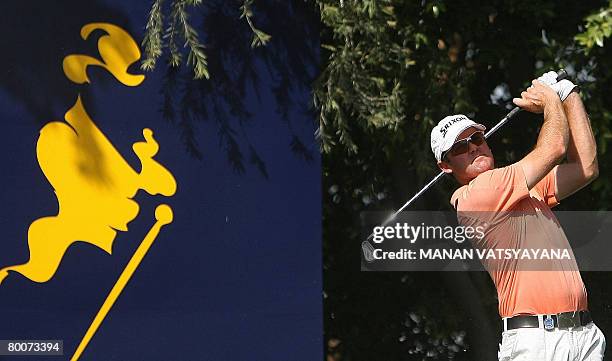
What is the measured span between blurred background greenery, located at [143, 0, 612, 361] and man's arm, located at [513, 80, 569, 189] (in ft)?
5.32

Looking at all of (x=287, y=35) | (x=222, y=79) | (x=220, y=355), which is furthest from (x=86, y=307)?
(x=287, y=35)

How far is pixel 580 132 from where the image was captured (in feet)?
12.8

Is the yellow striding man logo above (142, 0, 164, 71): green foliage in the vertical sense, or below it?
below

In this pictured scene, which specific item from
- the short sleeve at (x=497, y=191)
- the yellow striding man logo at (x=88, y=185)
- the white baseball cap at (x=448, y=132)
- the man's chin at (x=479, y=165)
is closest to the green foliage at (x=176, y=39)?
the yellow striding man logo at (x=88, y=185)

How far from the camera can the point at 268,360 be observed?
5188 mm

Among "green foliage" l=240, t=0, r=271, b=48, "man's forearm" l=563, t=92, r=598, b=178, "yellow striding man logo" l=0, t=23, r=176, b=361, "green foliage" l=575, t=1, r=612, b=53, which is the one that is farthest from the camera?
"green foliage" l=575, t=1, r=612, b=53

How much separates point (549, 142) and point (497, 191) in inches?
9.7

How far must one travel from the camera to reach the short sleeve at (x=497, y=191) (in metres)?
3.79

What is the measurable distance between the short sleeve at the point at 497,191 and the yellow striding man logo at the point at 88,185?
1808 mm

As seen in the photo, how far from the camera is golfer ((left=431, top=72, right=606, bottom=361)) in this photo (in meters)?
3.76

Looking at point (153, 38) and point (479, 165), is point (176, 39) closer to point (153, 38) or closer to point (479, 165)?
point (153, 38)

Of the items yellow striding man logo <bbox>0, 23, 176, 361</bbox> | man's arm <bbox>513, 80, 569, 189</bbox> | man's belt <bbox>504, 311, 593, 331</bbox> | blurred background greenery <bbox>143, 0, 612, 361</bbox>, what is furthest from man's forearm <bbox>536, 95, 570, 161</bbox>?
yellow striding man logo <bbox>0, 23, 176, 361</bbox>

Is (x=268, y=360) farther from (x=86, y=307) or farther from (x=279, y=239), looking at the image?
(x=86, y=307)

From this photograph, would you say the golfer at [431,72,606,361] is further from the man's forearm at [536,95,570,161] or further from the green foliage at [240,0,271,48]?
the green foliage at [240,0,271,48]
